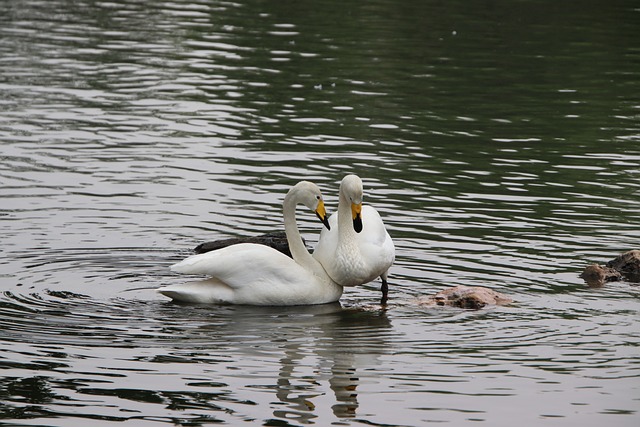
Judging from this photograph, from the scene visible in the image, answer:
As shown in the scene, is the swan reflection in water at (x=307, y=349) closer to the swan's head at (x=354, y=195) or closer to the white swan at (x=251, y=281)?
the white swan at (x=251, y=281)

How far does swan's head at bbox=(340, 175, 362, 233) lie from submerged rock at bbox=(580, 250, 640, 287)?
236 centimetres

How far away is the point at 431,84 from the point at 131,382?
16.1 meters

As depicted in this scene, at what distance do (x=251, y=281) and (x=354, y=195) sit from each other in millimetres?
1252

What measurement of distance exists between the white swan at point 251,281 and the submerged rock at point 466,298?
3.42 feet

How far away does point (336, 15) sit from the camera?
35.1 metres

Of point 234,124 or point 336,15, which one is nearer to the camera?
point 234,124

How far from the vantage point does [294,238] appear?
12914 mm

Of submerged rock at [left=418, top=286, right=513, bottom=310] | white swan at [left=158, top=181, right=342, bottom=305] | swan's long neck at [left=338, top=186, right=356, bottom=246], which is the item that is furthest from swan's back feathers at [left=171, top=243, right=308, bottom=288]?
submerged rock at [left=418, top=286, right=513, bottom=310]

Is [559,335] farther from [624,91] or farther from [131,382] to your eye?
[624,91]

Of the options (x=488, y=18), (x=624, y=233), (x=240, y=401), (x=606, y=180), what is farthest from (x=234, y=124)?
(x=488, y=18)

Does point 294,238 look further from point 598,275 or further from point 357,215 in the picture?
point 598,275

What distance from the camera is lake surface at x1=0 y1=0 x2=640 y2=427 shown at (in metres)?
9.76

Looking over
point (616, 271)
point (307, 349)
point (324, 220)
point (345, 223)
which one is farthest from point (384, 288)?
point (616, 271)

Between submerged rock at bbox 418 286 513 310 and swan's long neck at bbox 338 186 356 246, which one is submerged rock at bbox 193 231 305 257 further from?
submerged rock at bbox 418 286 513 310
